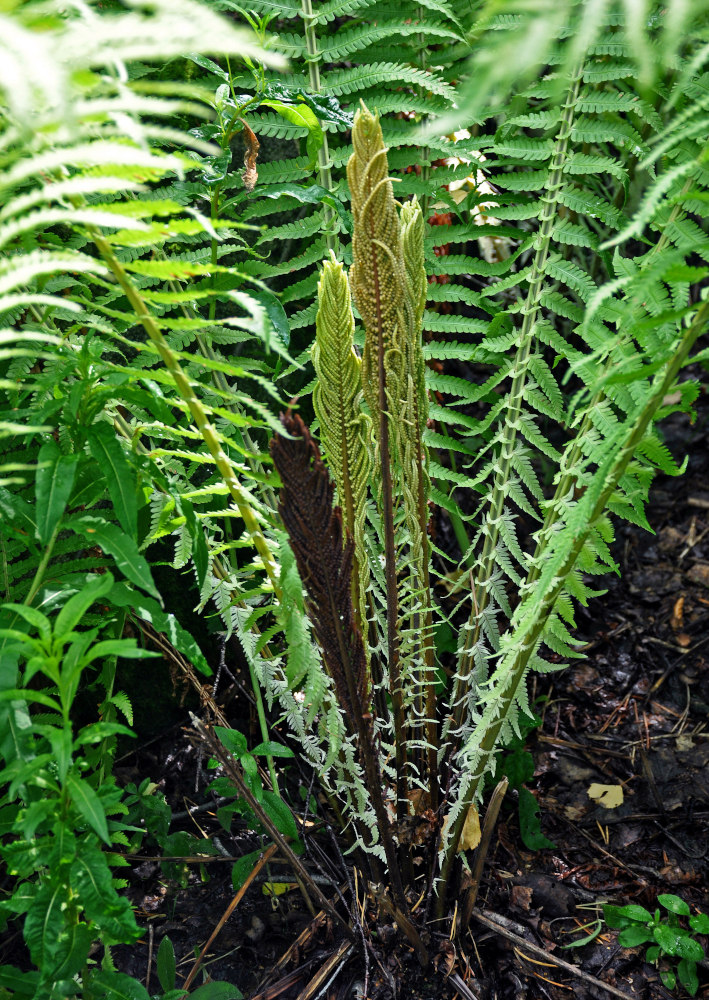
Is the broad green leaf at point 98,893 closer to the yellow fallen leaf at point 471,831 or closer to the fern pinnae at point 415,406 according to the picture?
the fern pinnae at point 415,406

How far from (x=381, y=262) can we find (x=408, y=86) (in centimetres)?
128

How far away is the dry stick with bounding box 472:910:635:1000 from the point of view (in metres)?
1.41

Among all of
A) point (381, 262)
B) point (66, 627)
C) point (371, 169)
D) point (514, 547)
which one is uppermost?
point (371, 169)

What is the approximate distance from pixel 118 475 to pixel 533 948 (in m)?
1.18

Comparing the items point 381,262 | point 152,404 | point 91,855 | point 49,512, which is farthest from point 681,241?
point 91,855

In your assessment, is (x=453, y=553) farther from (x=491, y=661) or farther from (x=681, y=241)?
(x=681, y=241)

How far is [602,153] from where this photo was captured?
2203 mm

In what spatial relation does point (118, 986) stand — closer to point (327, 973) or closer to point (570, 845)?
point (327, 973)

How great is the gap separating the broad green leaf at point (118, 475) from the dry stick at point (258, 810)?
1.01 feet

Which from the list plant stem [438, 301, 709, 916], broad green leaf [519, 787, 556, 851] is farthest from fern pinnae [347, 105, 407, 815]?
broad green leaf [519, 787, 556, 851]

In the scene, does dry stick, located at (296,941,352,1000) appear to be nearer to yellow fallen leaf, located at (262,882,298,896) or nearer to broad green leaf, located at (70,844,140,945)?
yellow fallen leaf, located at (262,882,298,896)

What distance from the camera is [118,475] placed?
101 centimetres

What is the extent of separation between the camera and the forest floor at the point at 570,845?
1.44 meters

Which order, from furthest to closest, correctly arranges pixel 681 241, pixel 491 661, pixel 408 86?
1. pixel 408 86
2. pixel 491 661
3. pixel 681 241
